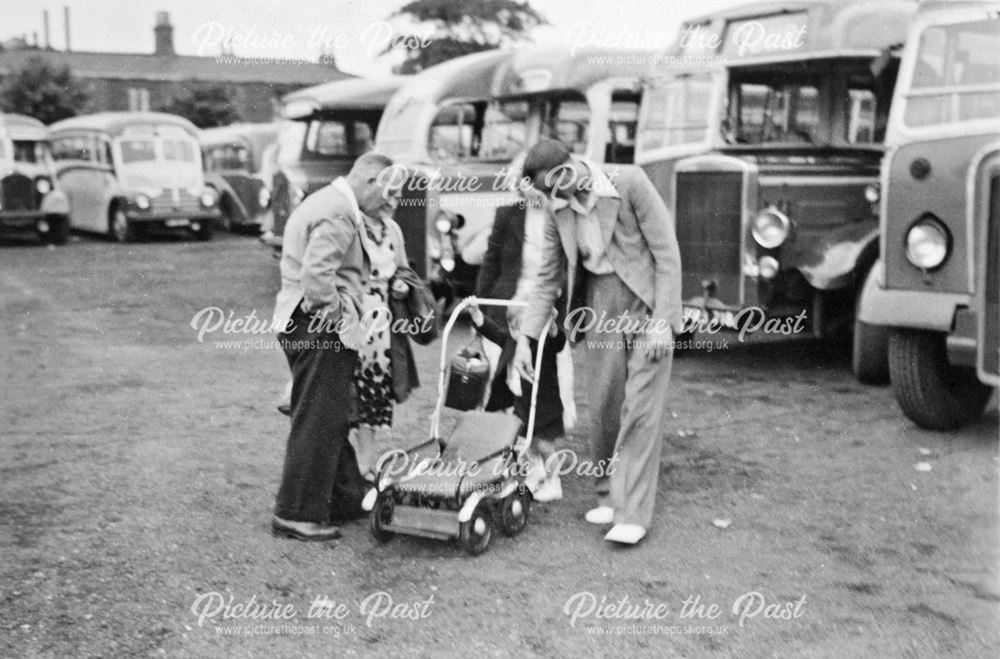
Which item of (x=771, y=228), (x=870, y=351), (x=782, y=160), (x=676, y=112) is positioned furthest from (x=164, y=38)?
(x=870, y=351)

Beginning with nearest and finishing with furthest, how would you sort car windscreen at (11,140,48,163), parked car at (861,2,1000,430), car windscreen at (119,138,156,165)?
parked car at (861,2,1000,430), car windscreen at (11,140,48,163), car windscreen at (119,138,156,165)

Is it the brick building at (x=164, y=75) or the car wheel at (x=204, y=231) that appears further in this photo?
the brick building at (x=164, y=75)

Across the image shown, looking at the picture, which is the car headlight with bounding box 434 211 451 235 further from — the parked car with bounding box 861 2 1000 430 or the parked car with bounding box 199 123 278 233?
the parked car with bounding box 199 123 278 233

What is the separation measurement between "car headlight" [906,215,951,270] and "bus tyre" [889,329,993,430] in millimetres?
511

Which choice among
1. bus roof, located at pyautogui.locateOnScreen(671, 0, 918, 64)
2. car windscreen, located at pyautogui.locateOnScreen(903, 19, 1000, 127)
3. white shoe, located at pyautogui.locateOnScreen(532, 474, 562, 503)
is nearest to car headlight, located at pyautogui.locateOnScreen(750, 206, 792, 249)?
car windscreen, located at pyautogui.locateOnScreen(903, 19, 1000, 127)

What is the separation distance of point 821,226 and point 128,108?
46.5m

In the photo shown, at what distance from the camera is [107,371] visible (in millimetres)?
8930

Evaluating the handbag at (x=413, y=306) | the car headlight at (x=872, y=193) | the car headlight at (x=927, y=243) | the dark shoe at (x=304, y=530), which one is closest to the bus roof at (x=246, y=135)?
the car headlight at (x=872, y=193)

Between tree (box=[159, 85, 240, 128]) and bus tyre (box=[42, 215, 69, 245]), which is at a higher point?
tree (box=[159, 85, 240, 128])

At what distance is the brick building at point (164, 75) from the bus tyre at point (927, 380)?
139 feet

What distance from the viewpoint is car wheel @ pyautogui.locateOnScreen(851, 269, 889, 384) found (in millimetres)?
7703

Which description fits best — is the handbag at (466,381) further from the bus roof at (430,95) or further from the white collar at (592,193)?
the bus roof at (430,95)

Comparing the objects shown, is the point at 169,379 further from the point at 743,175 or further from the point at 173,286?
the point at 173,286

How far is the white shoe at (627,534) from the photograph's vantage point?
4.75m
